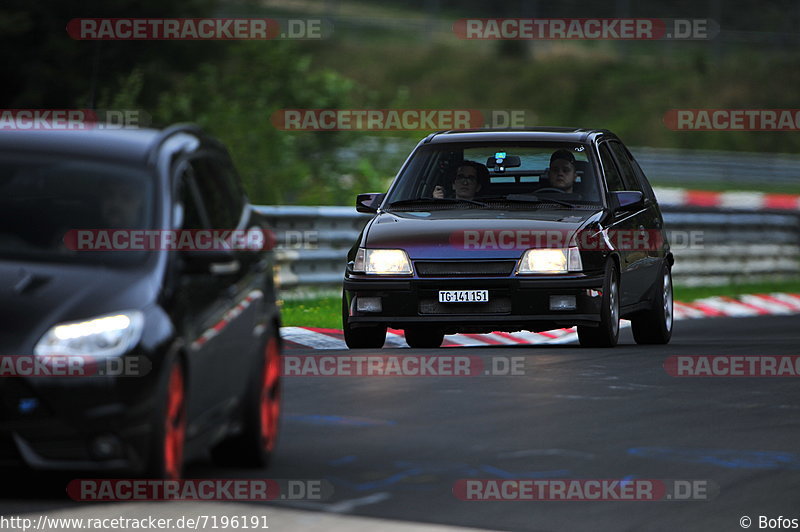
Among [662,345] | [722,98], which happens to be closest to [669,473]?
[662,345]

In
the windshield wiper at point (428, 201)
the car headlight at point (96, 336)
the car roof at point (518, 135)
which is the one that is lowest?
the car headlight at point (96, 336)

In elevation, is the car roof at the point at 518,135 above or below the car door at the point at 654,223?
above

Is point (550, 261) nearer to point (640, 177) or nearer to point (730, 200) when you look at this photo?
point (640, 177)

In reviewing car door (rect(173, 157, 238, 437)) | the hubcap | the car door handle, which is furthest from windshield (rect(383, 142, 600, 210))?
car door (rect(173, 157, 238, 437))

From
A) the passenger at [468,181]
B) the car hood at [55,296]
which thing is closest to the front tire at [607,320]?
the passenger at [468,181]

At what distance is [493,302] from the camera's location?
1396 cm

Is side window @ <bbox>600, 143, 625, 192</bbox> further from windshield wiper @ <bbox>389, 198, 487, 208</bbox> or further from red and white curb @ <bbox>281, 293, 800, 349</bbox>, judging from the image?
red and white curb @ <bbox>281, 293, 800, 349</bbox>

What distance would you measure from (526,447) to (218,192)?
6.57 ft

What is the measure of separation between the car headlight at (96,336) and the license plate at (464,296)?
6781mm

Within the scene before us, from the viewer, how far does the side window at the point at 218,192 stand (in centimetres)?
862

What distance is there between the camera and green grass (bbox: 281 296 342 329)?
57.5 feet

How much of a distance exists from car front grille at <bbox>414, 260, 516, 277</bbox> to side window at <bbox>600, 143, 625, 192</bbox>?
5.34 feet

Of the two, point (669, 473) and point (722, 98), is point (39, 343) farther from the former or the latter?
point (722, 98)

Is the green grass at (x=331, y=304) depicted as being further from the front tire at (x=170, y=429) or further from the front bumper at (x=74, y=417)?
the front bumper at (x=74, y=417)
